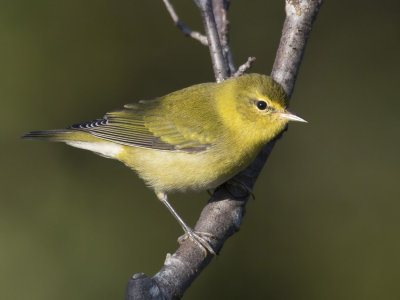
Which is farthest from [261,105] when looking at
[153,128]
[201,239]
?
[201,239]

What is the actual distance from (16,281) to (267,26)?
3.07m

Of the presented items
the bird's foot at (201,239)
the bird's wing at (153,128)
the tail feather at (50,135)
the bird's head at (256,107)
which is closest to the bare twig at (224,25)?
the bird's head at (256,107)

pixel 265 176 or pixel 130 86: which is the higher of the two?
pixel 130 86

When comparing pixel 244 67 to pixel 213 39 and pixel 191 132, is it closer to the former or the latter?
pixel 213 39

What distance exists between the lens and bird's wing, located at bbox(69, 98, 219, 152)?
3.69 m

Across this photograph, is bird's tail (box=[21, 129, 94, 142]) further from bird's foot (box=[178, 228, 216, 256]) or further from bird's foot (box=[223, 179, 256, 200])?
bird's foot (box=[178, 228, 216, 256])

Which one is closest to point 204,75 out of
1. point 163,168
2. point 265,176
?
point 265,176

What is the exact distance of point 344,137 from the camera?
15.1ft

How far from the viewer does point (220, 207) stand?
134 inches

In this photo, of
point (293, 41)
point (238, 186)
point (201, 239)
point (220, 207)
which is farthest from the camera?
point (293, 41)

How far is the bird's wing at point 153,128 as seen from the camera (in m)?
3.69

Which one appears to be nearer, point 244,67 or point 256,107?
point 256,107

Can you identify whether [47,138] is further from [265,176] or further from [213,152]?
[265,176]

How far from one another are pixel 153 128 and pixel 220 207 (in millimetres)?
830
